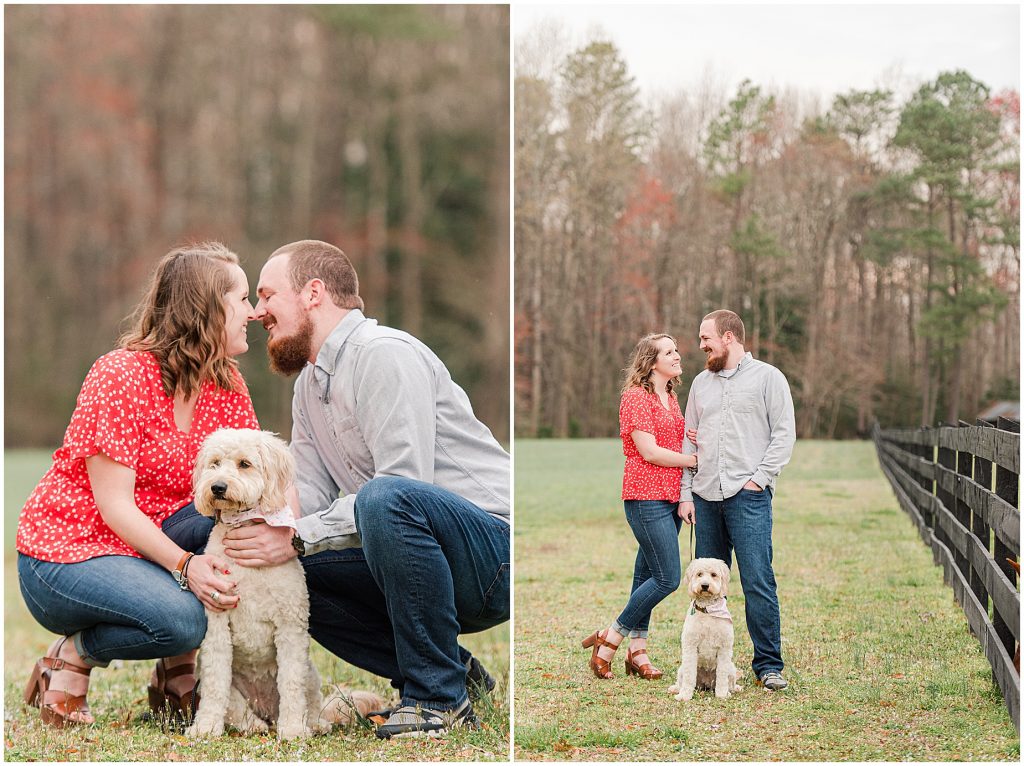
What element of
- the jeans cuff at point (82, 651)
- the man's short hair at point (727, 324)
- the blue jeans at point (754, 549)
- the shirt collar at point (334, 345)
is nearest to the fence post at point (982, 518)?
the blue jeans at point (754, 549)

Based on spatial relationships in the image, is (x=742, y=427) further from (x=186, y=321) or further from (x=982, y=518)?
(x=186, y=321)

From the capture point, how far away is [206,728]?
3109 millimetres

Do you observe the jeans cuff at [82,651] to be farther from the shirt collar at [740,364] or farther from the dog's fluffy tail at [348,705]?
the shirt collar at [740,364]

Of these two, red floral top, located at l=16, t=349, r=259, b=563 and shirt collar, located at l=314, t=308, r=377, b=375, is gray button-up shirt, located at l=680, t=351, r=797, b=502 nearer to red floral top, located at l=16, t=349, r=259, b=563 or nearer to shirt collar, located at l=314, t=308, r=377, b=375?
shirt collar, located at l=314, t=308, r=377, b=375

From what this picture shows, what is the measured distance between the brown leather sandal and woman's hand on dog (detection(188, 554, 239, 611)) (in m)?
0.39

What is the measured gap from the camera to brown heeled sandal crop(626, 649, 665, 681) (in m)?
3.41

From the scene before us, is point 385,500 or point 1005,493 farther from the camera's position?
point 1005,493

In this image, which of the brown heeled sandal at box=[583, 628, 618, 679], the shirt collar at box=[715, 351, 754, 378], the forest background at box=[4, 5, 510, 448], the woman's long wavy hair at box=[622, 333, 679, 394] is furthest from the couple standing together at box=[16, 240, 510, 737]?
the forest background at box=[4, 5, 510, 448]

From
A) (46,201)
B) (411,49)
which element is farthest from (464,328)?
(46,201)

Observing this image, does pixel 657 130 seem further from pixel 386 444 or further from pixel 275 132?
pixel 275 132

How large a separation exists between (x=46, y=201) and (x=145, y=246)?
1.97m

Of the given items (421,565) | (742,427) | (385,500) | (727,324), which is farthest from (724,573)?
(385,500)

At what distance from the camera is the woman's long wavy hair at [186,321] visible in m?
3.27

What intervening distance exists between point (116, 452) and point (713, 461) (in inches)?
64.7
